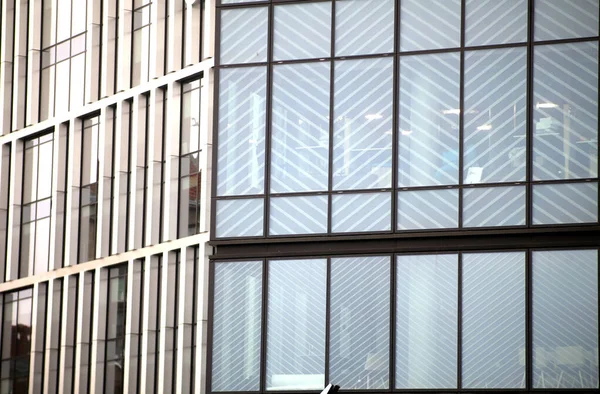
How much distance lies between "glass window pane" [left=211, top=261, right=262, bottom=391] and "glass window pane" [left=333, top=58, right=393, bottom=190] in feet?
10.4

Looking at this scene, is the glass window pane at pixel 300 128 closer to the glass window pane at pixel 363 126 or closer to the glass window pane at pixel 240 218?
the glass window pane at pixel 363 126

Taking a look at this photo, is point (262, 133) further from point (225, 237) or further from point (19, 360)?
point (19, 360)

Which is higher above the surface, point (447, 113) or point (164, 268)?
point (447, 113)

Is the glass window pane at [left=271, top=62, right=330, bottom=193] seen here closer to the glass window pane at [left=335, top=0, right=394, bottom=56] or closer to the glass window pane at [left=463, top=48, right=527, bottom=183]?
the glass window pane at [left=335, top=0, right=394, bottom=56]

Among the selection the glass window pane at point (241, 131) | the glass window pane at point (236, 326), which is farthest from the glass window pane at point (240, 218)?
the glass window pane at point (236, 326)

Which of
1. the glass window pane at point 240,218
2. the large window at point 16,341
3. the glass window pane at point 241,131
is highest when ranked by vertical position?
the glass window pane at point 241,131

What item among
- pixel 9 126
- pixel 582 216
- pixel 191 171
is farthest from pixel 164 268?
pixel 582 216

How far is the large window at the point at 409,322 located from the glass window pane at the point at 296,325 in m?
0.02

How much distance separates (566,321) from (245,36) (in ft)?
34.2

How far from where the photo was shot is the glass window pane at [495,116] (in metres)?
Answer: 32.7

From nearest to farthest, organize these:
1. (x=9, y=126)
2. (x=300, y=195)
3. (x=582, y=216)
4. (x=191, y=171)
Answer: (x=582, y=216) → (x=300, y=195) → (x=191, y=171) → (x=9, y=126)

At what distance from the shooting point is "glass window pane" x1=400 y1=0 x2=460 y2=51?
33.6 meters

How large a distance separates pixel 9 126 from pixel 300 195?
17.1 meters

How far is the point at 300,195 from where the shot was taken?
34312 mm
